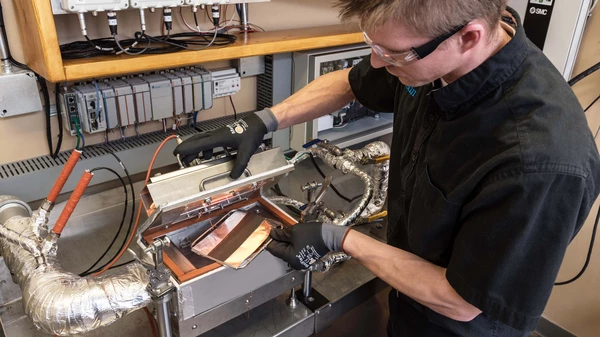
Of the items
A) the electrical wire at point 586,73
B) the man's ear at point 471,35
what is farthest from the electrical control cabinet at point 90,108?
the electrical wire at point 586,73

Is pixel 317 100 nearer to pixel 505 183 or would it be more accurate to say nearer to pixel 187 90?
pixel 187 90

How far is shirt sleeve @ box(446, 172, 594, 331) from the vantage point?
2.10ft

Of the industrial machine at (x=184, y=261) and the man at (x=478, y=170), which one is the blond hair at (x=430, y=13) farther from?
the industrial machine at (x=184, y=261)

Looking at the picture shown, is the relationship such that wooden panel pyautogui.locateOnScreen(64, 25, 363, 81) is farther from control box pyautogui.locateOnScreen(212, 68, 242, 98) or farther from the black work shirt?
the black work shirt

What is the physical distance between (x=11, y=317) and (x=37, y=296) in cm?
29

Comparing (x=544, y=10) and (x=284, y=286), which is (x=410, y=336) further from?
(x=544, y=10)

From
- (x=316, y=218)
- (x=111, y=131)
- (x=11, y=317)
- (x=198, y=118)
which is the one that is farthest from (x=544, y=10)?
(x=11, y=317)

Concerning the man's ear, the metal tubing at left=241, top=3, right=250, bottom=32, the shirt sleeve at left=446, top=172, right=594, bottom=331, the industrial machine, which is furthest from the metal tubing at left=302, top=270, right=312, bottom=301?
the metal tubing at left=241, top=3, right=250, bottom=32

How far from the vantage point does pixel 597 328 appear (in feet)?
5.56

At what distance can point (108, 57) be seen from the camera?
114cm

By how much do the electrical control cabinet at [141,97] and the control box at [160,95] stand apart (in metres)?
0.01

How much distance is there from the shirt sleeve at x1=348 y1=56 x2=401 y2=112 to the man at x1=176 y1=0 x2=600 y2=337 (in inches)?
7.4

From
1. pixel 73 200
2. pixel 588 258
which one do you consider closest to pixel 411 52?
pixel 73 200

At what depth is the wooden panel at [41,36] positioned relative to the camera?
0.95 metres
